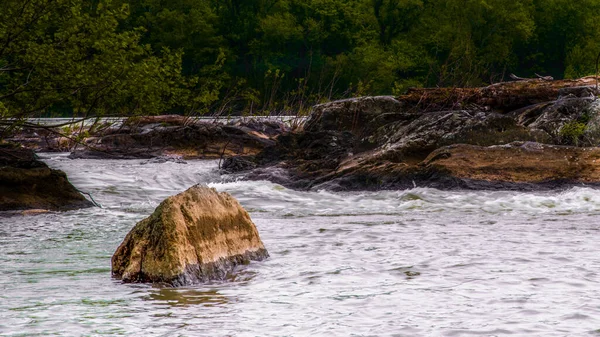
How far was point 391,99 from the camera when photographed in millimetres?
22359

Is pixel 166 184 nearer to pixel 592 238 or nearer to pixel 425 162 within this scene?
pixel 425 162

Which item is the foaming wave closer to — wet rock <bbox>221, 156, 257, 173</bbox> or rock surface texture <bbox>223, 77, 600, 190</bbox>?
rock surface texture <bbox>223, 77, 600, 190</bbox>

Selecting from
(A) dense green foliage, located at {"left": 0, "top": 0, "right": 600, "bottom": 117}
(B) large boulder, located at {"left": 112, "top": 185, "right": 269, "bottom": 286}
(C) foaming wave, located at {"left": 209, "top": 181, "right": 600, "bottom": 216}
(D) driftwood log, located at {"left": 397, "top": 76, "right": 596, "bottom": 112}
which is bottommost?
(C) foaming wave, located at {"left": 209, "top": 181, "right": 600, "bottom": 216}

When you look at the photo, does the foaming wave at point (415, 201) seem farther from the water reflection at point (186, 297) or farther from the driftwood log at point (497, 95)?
the water reflection at point (186, 297)

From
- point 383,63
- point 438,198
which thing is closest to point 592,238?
point 438,198

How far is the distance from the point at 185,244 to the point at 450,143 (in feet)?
38.1

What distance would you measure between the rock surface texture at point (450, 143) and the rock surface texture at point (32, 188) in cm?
501

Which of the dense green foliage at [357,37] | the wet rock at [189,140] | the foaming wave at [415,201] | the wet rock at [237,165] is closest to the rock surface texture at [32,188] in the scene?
the foaming wave at [415,201]

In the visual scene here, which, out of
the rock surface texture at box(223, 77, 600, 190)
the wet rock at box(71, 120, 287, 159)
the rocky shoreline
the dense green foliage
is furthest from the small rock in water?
the dense green foliage

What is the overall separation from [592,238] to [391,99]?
12.3 meters

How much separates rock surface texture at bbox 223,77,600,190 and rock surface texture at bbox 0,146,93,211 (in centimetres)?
501

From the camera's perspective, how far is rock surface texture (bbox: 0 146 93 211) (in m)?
14.6

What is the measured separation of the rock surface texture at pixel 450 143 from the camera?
16.9 metres

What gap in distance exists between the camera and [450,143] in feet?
60.8
